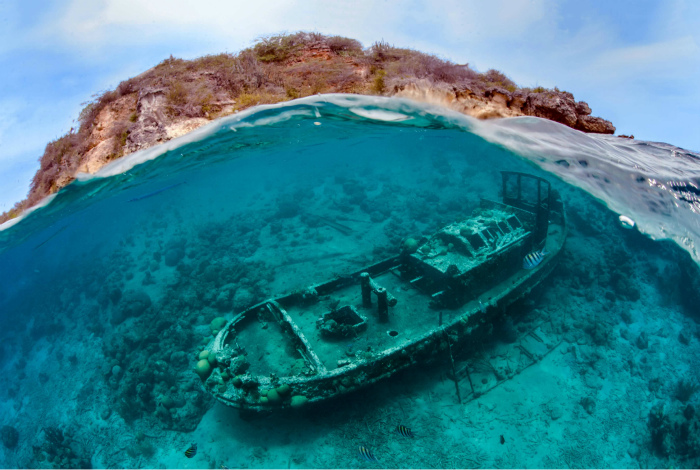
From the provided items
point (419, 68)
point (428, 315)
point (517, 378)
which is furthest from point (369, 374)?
point (419, 68)

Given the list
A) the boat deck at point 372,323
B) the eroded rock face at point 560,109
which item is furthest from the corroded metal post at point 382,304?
the eroded rock face at point 560,109

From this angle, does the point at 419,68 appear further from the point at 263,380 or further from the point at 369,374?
the point at 263,380

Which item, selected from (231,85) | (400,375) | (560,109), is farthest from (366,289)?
(560,109)

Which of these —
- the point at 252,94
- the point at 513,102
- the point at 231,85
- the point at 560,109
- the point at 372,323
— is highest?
the point at 231,85

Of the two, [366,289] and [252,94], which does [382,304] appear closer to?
[366,289]

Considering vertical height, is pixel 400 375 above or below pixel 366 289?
below

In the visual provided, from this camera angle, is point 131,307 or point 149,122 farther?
point 131,307

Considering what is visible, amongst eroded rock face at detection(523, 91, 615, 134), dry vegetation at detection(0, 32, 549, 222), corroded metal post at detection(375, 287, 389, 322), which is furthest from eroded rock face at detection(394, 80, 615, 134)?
corroded metal post at detection(375, 287, 389, 322)
